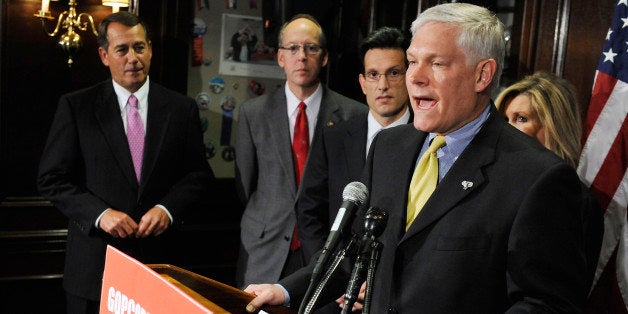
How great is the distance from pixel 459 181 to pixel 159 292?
68cm

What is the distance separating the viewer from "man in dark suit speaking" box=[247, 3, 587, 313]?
134 cm

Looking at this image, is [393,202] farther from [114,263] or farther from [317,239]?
[317,239]

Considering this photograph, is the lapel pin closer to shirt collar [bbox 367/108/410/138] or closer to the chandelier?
shirt collar [bbox 367/108/410/138]

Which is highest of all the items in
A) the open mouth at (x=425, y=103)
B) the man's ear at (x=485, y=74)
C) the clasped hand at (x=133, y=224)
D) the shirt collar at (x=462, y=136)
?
the man's ear at (x=485, y=74)

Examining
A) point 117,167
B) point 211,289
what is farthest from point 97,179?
point 211,289

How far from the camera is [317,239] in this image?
8.77 feet

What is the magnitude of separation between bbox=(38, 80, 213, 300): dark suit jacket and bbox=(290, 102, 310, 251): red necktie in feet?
1.58

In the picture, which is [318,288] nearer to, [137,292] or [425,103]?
[137,292]

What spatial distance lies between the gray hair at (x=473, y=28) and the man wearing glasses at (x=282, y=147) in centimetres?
150

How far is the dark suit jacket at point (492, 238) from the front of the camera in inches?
52.3

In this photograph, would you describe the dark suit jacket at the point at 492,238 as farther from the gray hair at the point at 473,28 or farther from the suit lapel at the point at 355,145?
the suit lapel at the point at 355,145

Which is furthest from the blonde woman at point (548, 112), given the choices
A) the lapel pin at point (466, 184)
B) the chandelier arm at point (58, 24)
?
the chandelier arm at point (58, 24)

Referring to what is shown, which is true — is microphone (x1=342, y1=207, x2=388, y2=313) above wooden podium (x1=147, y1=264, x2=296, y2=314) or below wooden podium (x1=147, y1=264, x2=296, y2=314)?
above

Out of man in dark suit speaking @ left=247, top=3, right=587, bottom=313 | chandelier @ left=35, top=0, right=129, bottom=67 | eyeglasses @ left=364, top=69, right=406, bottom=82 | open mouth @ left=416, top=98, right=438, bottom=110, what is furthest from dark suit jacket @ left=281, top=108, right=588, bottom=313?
chandelier @ left=35, top=0, right=129, bottom=67
